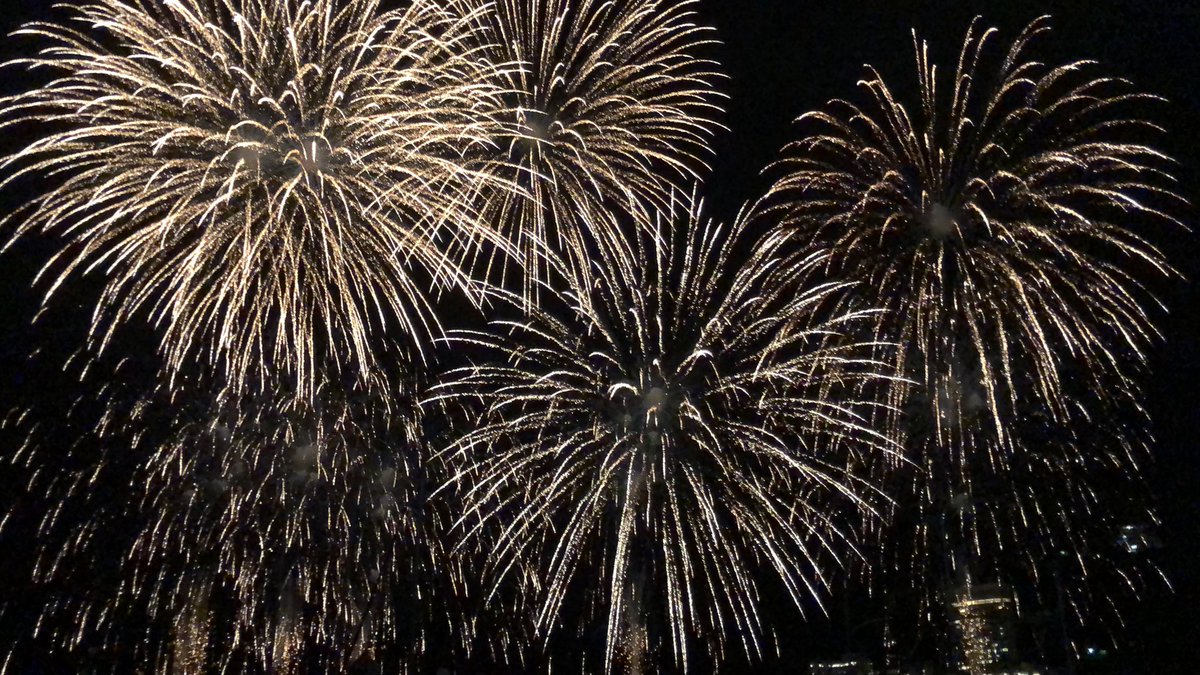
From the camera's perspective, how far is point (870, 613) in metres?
28.5

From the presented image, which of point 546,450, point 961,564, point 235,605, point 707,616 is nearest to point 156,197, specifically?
point 546,450

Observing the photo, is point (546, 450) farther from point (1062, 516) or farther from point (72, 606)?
point (72, 606)

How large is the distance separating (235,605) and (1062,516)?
17.2 meters

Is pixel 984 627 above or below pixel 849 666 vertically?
above

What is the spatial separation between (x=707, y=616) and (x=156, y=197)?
23608 millimetres

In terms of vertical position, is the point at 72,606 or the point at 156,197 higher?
the point at 156,197

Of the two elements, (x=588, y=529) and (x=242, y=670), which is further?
(x=242, y=670)

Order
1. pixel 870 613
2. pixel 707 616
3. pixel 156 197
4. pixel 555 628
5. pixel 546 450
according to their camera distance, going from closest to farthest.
→ pixel 156 197 → pixel 546 450 → pixel 870 613 → pixel 555 628 → pixel 707 616

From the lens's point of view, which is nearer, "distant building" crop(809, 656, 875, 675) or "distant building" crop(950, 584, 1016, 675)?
"distant building" crop(950, 584, 1016, 675)

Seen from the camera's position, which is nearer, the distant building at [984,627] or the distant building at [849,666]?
the distant building at [984,627]

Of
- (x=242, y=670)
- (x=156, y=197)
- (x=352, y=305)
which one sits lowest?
(x=242, y=670)

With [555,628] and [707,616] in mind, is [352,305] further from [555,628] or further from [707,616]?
[707,616]

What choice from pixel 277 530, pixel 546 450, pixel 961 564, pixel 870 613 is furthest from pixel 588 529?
pixel 870 613

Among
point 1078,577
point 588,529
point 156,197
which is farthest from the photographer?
point 1078,577
